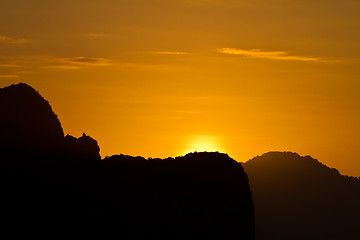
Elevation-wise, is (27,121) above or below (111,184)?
above

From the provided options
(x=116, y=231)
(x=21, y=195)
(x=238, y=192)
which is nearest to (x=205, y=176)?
(x=238, y=192)

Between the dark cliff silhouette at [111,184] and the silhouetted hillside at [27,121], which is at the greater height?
the silhouetted hillside at [27,121]

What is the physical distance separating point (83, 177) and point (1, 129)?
12.5 metres

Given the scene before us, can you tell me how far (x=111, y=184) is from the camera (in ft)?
400

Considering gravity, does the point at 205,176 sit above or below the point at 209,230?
above

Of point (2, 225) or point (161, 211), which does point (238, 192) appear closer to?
point (161, 211)

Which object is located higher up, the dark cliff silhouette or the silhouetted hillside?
the silhouetted hillside

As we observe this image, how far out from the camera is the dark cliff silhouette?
115812 mm

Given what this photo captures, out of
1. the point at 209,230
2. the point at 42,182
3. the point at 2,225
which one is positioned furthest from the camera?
the point at 209,230

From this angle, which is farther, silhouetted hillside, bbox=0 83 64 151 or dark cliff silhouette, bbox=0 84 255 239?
silhouetted hillside, bbox=0 83 64 151

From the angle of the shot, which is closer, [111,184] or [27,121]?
[111,184]

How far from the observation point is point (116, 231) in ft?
384

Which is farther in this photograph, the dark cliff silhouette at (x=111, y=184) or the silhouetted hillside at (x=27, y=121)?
the silhouetted hillside at (x=27, y=121)

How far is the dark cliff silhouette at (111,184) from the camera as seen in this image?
115812 millimetres
